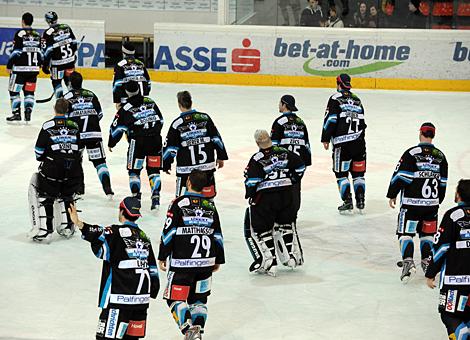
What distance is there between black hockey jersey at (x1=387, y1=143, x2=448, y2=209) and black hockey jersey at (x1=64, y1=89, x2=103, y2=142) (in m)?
4.16

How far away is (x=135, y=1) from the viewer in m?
25.7

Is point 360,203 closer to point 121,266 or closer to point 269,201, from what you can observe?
point 269,201

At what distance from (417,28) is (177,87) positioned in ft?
17.7

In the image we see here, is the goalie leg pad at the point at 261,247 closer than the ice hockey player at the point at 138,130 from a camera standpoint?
Yes

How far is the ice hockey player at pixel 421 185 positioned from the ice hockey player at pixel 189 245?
102 inches

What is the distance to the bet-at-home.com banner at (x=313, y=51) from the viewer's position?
22.1 m

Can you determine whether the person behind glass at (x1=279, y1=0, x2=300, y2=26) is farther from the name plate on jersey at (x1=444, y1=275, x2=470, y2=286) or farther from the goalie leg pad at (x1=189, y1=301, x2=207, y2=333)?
the name plate on jersey at (x1=444, y1=275, x2=470, y2=286)

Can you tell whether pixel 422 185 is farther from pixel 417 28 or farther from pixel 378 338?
pixel 417 28

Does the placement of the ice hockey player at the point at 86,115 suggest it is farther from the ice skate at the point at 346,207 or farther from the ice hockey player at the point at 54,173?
the ice skate at the point at 346,207

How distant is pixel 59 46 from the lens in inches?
714

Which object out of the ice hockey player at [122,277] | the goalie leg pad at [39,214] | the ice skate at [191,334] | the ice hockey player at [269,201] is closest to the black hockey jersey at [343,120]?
the ice hockey player at [269,201]

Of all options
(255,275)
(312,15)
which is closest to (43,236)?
(255,275)

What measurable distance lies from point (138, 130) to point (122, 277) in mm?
4887

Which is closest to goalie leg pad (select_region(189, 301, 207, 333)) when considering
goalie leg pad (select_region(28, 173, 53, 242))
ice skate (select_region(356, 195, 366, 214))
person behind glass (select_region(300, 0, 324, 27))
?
goalie leg pad (select_region(28, 173, 53, 242))
